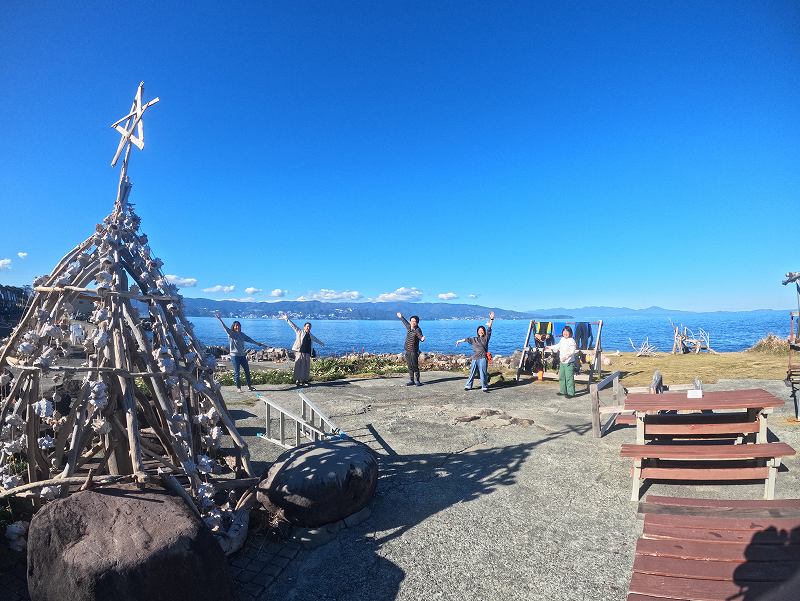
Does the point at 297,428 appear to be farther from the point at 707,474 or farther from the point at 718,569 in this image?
the point at 718,569

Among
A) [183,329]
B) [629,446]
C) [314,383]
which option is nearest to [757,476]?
[629,446]

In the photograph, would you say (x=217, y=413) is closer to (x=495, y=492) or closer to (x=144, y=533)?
(x=144, y=533)

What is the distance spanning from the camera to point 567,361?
1234 centimetres

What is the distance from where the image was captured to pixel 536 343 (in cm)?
1705

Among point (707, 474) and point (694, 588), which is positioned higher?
point (694, 588)

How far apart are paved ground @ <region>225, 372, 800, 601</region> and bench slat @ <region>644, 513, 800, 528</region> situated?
68cm


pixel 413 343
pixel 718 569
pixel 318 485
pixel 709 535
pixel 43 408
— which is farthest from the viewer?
pixel 413 343

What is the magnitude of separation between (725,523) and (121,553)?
464 cm

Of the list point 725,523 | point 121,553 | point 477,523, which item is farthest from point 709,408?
point 121,553

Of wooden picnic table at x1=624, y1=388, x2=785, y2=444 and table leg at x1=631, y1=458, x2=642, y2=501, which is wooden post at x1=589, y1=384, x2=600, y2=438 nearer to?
wooden picnic table at x1=624, y1=388, x2=785, y2=444

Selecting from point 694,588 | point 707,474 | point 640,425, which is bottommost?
point 707,474

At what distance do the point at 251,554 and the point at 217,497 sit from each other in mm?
1041

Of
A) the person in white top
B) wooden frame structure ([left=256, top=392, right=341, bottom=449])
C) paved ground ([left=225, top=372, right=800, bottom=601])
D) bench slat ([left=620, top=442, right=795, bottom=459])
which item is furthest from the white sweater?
wooden frame structure ([left=256, top=392, right=341, bottom=449])

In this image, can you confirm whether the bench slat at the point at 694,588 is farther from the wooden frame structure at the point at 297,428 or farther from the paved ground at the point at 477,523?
the wooden frame structure at the point at 297,428
